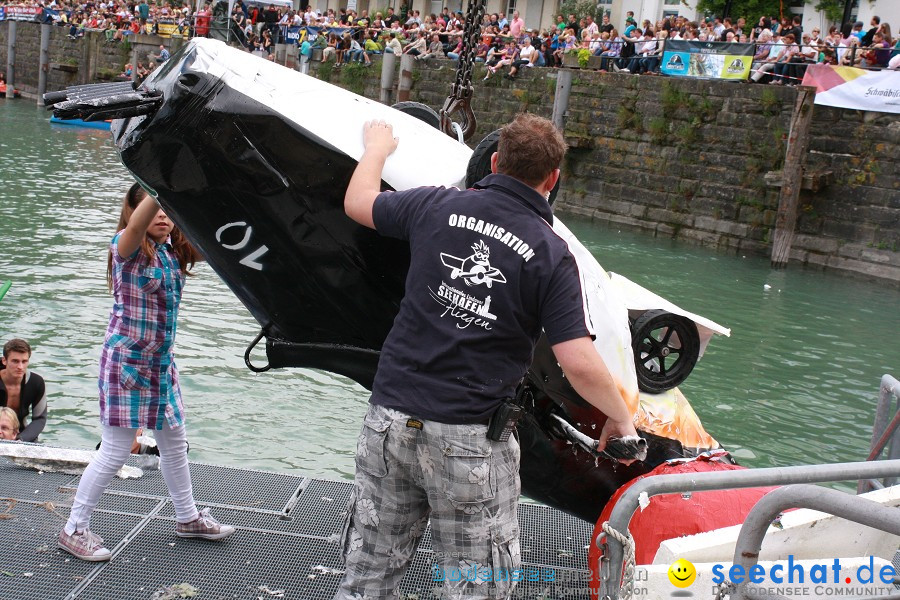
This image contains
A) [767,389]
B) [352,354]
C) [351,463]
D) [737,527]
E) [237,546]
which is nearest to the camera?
[737,527]

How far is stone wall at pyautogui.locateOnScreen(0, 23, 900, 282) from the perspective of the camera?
1906 centimetres

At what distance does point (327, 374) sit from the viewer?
10258 millimetres

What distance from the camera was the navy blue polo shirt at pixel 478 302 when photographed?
9.66 ft

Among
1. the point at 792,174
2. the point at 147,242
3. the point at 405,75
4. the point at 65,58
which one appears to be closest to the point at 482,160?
the point at 147,242

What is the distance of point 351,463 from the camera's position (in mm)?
8023

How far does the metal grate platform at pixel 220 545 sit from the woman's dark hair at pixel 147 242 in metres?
1.20

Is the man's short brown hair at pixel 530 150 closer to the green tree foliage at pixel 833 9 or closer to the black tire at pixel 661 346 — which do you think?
the black tire at pixel 661 346

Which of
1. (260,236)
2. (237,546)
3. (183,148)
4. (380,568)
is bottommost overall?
(237,546)

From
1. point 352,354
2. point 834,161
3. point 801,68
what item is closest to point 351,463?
point 352,354

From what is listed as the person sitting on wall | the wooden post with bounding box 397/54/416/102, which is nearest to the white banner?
the wooden post with bounding box 397/54/416/102

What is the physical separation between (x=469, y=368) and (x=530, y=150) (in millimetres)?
692

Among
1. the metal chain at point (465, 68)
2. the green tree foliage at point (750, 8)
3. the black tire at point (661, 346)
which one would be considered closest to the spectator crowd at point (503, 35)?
the green tree foliage at point (750, 8)

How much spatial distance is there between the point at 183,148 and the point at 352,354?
107 centimetres

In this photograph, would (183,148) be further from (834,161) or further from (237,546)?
(834,161)
